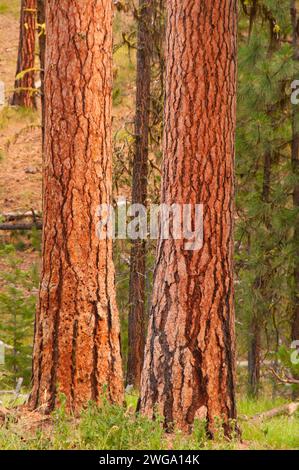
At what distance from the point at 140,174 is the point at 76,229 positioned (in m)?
6.15

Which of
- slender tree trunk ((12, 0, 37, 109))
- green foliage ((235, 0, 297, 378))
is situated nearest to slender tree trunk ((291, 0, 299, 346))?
green foliage ((235, 0, 297, 378))

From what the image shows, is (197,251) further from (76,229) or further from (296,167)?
(296,167)

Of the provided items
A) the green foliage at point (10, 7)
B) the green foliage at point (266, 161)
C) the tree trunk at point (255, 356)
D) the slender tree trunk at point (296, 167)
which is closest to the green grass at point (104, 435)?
the slender tree trunk at point (296, 167)

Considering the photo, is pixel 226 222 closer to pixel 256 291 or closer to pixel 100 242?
pixel 100 242

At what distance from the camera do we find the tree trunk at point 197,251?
8.20 metres

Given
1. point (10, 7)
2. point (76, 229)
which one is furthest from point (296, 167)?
point (10, 7)

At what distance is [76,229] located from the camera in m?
8.77

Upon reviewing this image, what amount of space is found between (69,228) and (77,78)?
1.39 m

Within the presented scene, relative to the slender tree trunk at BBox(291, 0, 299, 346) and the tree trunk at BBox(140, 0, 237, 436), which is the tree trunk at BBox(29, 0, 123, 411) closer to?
the tree trunk at BBox(140, 0, 237, 436)

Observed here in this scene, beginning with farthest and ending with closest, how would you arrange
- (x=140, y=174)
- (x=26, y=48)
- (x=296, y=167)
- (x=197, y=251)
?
(x=26, y=48), (x=296, y=167), (x=140, y=174), (x=197, y=251)

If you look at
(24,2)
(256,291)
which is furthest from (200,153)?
(24,2)

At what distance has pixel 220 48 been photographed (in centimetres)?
837

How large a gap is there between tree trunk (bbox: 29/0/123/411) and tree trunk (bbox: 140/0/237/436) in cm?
63

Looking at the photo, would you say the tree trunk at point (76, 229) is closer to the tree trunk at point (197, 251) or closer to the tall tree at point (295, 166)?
the tree trunk at point (197, 251)
